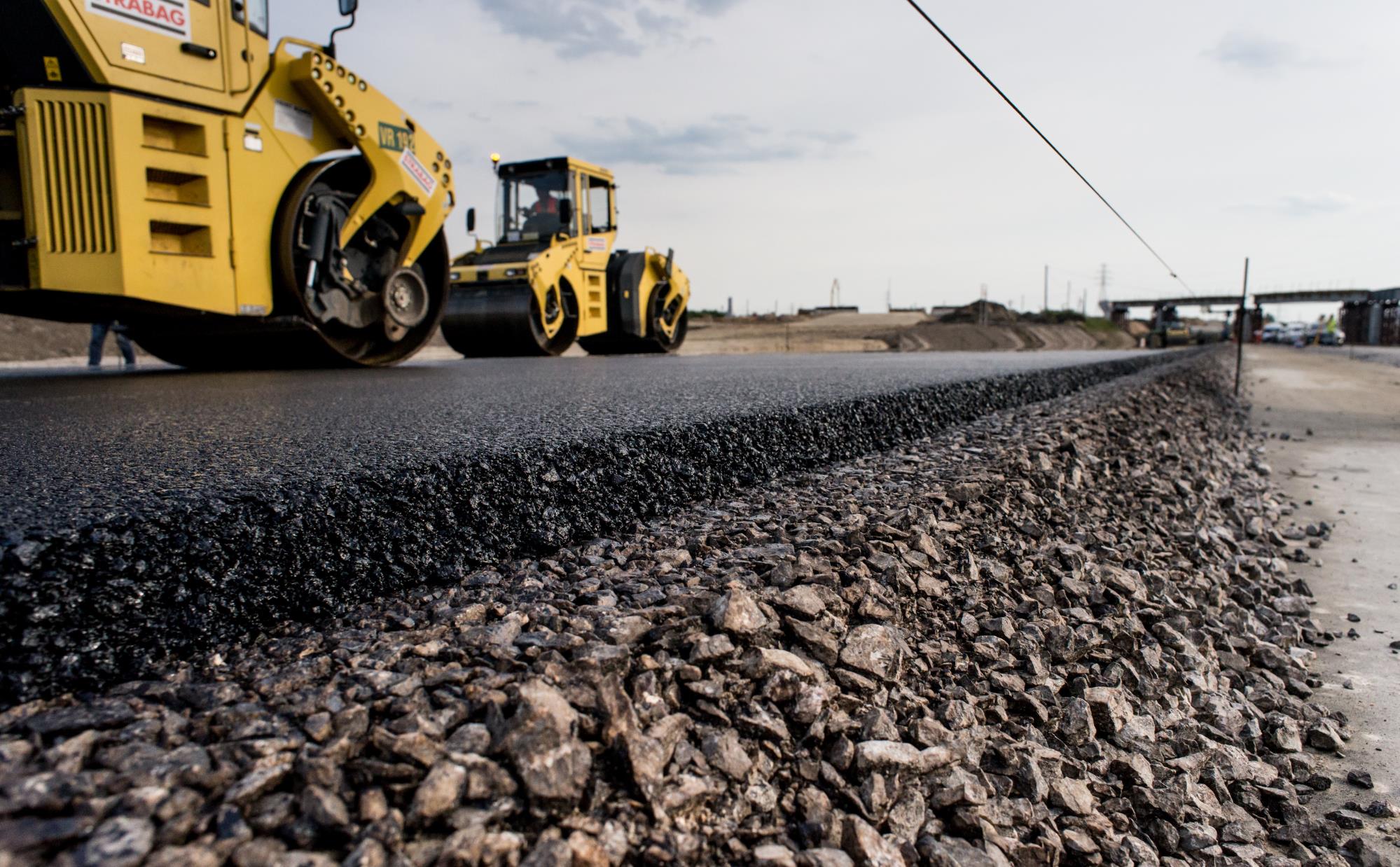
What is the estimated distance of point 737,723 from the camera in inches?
53.7

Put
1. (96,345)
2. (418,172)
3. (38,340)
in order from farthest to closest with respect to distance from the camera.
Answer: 1. (38,340)
2. (96,345)
3. (418,172)

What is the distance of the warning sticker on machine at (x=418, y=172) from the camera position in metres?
7.32

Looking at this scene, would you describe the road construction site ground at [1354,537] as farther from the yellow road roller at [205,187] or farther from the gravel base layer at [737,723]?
the yellow road roller at [205,187]

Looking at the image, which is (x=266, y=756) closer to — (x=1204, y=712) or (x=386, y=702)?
(x=386, y=702)

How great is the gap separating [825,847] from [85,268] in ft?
18.1

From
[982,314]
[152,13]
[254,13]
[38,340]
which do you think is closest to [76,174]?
[152,13]

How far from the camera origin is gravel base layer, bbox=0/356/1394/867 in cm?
102

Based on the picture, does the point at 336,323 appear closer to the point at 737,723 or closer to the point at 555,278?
the point at 555,278

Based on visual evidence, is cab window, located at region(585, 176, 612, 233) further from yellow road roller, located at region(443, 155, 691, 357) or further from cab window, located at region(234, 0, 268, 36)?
cab window, located at region(234, 0, 268, 36)

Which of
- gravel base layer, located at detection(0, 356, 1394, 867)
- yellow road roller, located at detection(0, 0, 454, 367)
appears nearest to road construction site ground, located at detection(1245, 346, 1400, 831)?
gravel base layer, located at detection(0, 356, 1394, 867)

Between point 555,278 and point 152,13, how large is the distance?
23.6 ft

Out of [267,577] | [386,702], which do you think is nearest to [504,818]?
[386,702]

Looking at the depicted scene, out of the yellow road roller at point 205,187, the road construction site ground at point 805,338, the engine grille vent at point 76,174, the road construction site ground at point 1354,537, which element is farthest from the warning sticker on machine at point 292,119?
the road construction site ground at point 805,338

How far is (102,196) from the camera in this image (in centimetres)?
502
